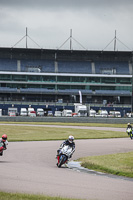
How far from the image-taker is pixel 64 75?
11088 centimetres

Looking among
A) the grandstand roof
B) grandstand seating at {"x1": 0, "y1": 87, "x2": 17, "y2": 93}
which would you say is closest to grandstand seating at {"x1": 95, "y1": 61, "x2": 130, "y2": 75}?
the grandstand roof

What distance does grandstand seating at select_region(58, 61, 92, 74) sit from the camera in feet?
373

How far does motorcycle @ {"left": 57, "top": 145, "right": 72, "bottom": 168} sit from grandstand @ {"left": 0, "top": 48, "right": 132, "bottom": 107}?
292ft

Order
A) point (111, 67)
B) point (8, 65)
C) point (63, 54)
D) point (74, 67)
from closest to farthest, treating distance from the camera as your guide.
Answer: point (8, 65), point (74, 67), point (63, 54), point (111, 67)

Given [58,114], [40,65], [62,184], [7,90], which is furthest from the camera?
[40,65]

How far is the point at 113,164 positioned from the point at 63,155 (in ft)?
7.56

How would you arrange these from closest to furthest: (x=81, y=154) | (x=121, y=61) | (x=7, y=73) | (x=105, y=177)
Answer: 1. (x=105, y=177)
2. (x=81, y=154)
3. (x=7, y=73)
4. (x=121, y=61)

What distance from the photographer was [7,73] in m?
109

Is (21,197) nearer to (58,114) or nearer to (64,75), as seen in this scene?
(58,114)

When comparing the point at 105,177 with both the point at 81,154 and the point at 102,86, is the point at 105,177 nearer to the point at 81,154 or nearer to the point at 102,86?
the point at 81,154

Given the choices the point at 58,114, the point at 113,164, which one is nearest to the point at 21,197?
the point at 113,164

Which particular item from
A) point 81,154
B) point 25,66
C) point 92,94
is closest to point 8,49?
point 25,66

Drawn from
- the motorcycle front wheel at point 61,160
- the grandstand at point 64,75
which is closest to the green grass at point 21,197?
the motorcycle front wheel at point 61,160

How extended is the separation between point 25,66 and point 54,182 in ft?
332
